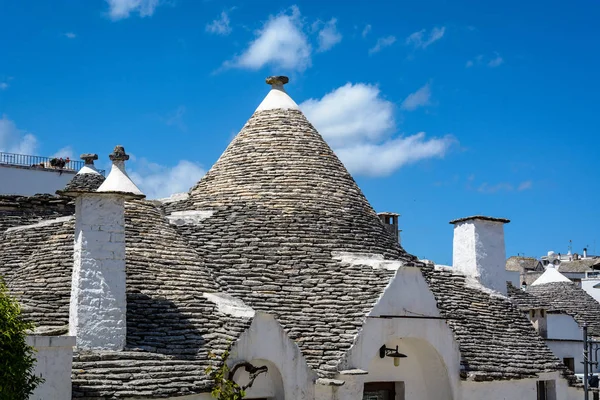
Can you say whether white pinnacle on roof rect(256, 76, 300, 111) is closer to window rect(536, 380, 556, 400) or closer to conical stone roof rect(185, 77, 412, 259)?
conical stone roof rect(185, 77, 412, 259)

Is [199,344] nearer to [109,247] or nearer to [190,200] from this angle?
[109,247]

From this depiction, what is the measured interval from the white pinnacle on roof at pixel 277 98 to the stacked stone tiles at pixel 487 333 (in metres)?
4.91

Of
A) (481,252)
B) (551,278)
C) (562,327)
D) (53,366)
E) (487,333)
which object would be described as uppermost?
(551,278)

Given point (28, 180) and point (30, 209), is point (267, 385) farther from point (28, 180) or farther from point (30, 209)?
point (28, 180)

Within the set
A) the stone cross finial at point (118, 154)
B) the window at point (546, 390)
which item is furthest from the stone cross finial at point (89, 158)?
the window at point (546, 390)

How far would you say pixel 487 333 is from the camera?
1844cm

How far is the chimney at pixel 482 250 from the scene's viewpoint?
20.7 m

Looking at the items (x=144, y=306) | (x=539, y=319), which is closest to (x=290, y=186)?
(x=144, y=306)

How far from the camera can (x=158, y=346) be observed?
43.7 ft

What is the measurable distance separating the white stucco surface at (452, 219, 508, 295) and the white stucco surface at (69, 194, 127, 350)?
9774 mm

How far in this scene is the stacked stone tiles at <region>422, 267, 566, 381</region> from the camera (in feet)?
57.3

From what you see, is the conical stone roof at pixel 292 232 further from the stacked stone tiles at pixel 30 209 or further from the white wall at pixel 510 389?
the white wall at pixel 510 389

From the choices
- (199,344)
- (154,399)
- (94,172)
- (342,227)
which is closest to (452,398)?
(342,227)

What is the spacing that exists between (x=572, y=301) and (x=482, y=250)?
47.0 ft
